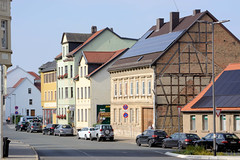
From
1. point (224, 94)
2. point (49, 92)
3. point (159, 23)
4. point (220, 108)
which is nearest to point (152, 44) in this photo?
point (159, 23)

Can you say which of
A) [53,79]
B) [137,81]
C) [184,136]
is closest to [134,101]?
[137,81]

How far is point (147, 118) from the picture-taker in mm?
61500

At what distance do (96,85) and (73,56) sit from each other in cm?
891

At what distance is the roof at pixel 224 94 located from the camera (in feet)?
164

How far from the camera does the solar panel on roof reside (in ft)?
196

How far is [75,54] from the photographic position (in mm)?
84375

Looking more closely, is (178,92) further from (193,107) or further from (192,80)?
(193,107)

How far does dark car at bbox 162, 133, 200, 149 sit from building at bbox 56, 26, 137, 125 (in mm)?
40418

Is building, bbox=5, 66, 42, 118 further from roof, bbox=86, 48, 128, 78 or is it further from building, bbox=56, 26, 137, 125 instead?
roof, bbox=86, 48, 128, 78

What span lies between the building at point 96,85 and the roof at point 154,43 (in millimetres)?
6926

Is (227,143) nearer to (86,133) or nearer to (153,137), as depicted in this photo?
(153,137)

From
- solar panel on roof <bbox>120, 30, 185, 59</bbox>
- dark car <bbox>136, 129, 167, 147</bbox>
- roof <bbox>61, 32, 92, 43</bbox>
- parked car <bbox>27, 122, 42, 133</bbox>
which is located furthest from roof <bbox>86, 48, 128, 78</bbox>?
dark car <bbox>136, 129, 167, 147</bbox>

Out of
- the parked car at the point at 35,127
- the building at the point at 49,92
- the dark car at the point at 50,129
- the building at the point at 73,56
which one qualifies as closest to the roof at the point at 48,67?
the building at the point at 49,92

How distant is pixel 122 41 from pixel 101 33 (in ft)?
12.1
